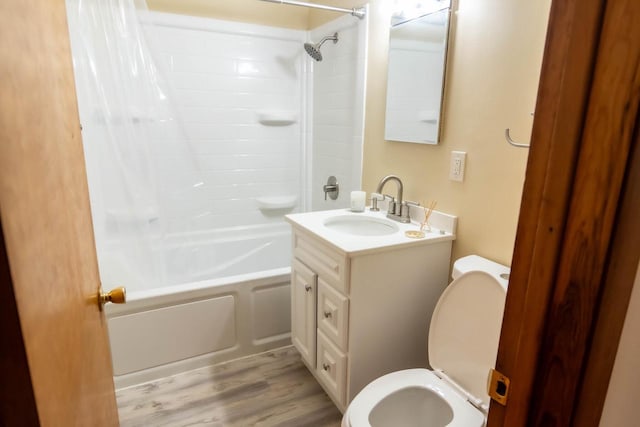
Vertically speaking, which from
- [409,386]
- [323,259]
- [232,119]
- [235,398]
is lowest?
[235,398]

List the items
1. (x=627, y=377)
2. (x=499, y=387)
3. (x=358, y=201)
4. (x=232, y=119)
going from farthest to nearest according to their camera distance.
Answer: (x=232, y=119)
(x=358, y=201)
(x=499, y=387)
(x=627, y=377)

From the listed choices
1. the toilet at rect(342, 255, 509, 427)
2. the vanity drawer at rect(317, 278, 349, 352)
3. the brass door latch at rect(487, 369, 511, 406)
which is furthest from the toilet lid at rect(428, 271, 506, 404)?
the brass door latch at rect(487, 369, 511, 406)

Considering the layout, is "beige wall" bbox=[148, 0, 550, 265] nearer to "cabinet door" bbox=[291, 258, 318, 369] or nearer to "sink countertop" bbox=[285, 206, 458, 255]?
"sink countertop" bbox=[285, 206, 458, 255]

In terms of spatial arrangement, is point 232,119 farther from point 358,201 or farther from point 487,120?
point 487,120

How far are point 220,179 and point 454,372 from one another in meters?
2.03

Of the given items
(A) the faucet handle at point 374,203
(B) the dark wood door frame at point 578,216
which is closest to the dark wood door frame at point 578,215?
(B) the dark wood door frame at point 578,216

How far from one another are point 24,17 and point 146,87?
1727 millimetres

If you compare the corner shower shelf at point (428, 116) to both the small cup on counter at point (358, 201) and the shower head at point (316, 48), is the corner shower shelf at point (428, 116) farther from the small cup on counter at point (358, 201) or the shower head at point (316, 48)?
the shower head at point (316, 48)

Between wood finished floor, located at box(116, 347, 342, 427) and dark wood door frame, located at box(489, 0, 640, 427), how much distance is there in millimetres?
1415

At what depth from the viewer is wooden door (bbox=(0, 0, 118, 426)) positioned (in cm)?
42

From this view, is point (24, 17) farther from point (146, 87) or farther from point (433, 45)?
point (146, 87)

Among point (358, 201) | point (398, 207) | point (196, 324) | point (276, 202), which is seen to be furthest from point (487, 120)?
point (276, 202)

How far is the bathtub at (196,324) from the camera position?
186 centimetres

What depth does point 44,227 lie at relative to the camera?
52 cm
